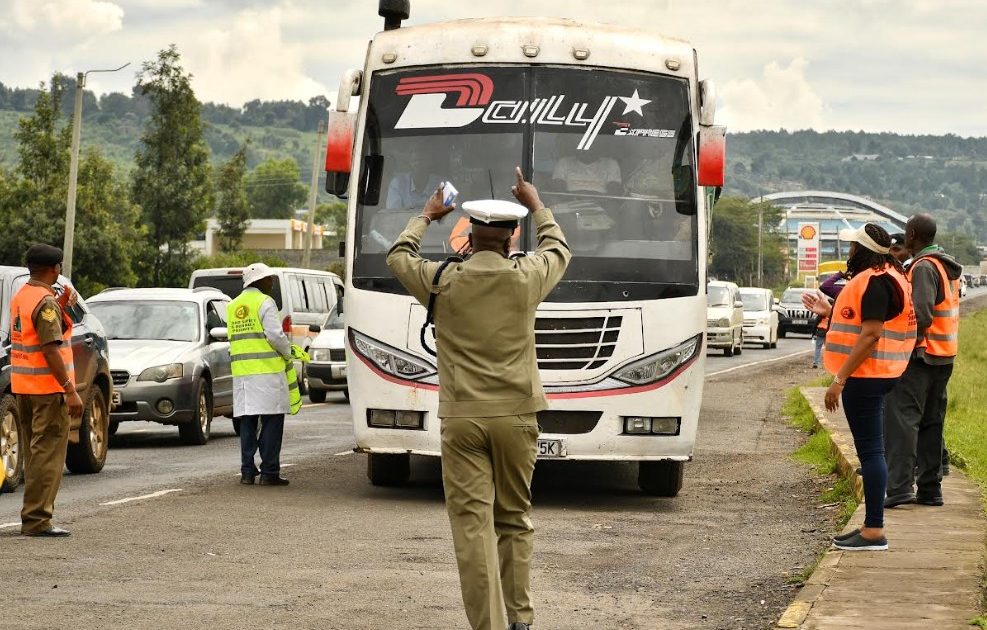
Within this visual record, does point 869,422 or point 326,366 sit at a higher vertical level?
point 869,422

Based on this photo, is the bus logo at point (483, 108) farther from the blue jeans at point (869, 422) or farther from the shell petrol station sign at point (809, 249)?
the shell petrol station sign at point (809, 249)

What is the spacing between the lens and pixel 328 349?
84.7ft

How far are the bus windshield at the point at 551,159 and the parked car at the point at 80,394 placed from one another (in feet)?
9.26

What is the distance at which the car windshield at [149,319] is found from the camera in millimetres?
18750

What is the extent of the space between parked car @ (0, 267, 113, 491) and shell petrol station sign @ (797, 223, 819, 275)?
83.0 metres

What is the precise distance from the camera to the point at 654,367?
11797 millimetres

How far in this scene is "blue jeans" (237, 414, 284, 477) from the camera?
13375 millimetres

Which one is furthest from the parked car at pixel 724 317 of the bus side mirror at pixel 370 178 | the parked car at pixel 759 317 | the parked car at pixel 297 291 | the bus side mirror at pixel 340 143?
the bus side mirror at pixel 340 143

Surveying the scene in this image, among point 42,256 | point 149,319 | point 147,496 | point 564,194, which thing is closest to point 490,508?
point 42,256

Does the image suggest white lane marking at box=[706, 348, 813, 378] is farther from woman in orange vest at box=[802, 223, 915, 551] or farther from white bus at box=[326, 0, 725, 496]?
woman in orange vest at box=[802, 223, 915, 551]

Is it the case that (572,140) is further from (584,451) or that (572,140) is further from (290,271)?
(290,271)

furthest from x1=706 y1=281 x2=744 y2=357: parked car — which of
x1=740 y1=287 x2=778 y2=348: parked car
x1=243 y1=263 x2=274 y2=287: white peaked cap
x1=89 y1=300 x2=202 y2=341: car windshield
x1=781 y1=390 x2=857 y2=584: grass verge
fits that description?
x1=243 y1=263 x2=274 y2=287: white peaked cap

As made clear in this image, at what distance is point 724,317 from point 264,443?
29.1m

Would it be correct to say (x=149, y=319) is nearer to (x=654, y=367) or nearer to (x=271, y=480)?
(x=271, y=480)
